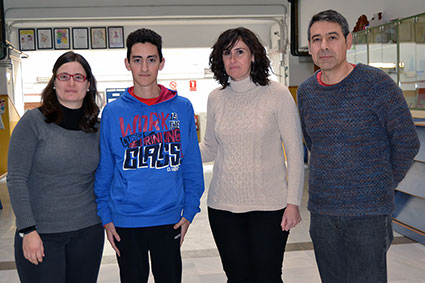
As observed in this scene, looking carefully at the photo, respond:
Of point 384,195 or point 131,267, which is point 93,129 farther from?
point 384,195

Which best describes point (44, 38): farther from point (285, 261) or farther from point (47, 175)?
point (47, 175)

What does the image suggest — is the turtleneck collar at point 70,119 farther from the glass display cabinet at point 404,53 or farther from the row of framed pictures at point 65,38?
the row of framed pictures at point 65,38

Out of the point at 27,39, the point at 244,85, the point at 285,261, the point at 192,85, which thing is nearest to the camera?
the point at 244,85

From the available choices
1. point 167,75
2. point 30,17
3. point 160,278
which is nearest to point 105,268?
point 160,278

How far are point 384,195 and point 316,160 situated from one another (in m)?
0.30

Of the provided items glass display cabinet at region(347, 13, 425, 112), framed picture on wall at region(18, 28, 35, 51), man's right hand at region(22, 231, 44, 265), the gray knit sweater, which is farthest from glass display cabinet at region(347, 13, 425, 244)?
framed picture on wall at region(18, 28, 35, 51)

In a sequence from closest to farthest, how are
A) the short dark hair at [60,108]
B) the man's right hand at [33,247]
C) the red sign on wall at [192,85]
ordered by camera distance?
the man's right hand at [33,247], the short dark hair at [60,108], the red sign on wall at [192,85]

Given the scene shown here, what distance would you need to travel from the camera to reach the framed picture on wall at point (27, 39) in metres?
9.84

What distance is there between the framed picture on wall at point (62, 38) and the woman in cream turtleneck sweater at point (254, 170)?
28.2ft

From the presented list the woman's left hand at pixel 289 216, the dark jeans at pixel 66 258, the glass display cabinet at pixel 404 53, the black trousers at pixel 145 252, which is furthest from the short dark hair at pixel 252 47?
the glass display cabinet at pixel 404 53

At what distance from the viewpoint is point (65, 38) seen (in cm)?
986

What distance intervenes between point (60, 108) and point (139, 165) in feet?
1.34

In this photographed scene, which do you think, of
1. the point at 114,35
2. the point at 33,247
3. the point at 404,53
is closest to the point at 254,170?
the point at 33,247

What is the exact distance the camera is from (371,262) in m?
1.83
